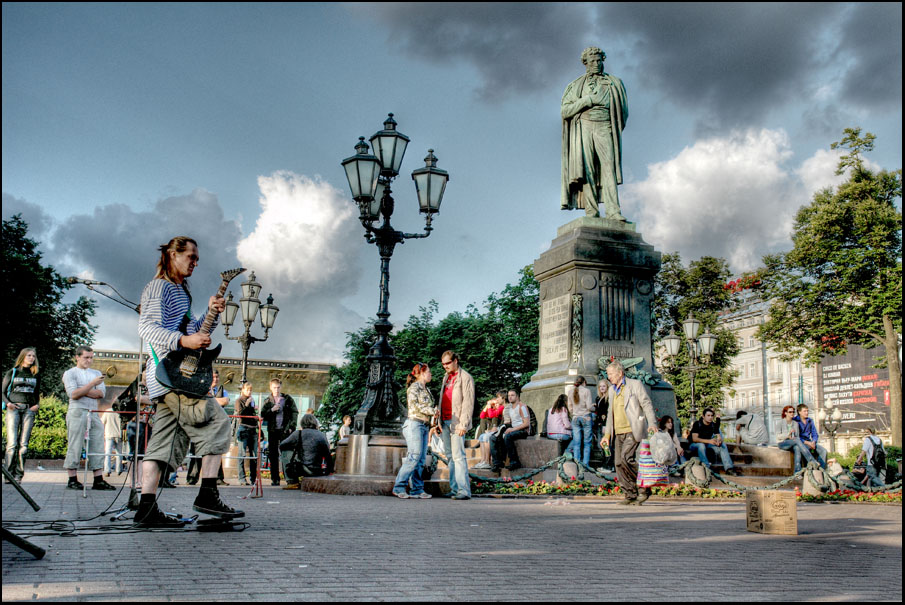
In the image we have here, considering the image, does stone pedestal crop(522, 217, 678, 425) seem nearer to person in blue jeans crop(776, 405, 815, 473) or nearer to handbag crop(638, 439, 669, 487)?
person in blue jeans crop(776, 405, 815, 473)

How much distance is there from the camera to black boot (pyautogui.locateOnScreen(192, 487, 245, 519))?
654cm

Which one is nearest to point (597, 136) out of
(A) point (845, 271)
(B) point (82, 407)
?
(B) point (82, 407)

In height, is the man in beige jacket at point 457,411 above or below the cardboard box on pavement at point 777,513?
above

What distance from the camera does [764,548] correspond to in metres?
6.66

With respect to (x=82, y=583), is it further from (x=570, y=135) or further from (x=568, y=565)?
(x=570, y=135)

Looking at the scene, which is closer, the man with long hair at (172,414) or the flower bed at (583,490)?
the man with long hair at (172,414)

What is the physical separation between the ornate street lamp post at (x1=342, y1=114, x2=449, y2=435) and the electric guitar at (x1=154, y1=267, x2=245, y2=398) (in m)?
6.94

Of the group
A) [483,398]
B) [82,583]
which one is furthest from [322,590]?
[483,398]

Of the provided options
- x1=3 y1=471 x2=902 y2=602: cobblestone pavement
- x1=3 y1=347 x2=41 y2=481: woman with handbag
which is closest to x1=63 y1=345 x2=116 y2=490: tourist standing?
x1=3 y1=347 x2=41 y2=481: woman with handbag

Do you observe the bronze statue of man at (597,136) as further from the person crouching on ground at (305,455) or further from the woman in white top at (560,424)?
the person crouching on ground at (305,455)

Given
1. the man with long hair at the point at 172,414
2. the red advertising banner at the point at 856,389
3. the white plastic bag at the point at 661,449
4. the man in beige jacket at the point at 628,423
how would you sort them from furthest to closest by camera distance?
the red advertising banner at the point at 856,389, the white plastic bag at the point at 661,449, the man in beige jacket at the point at 628,423, the man with long hair at the point at 172,414

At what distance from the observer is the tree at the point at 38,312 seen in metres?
38.9

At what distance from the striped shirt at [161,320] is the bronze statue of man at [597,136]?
12117 mm

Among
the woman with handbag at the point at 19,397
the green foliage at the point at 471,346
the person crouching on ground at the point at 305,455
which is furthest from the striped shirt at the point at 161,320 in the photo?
the green foliage at the point at 471,346
